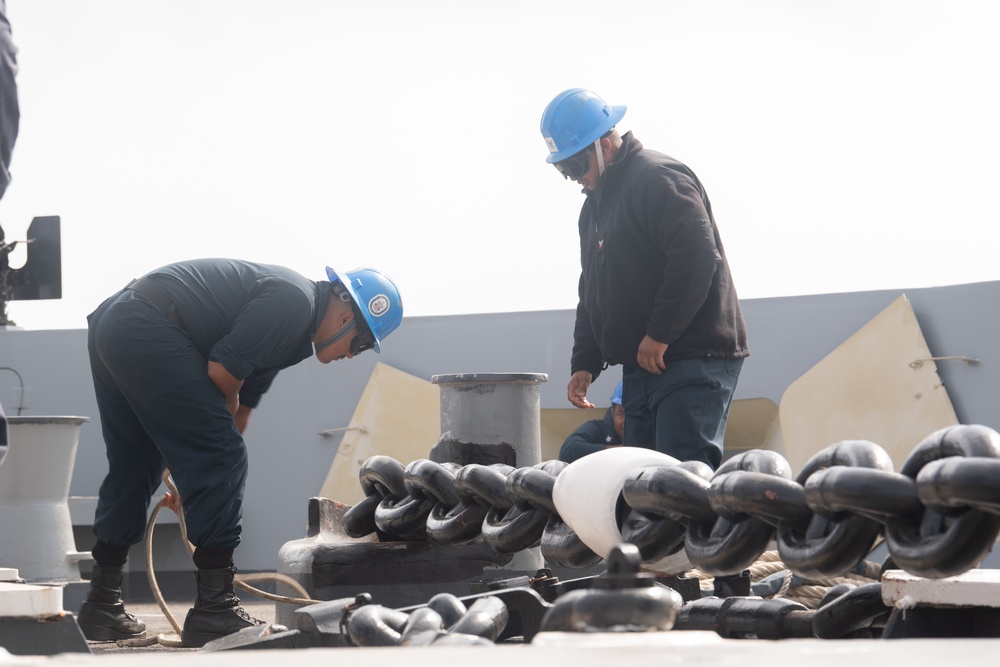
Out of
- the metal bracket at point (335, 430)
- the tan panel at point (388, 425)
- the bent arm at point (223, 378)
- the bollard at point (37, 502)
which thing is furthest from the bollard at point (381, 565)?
the metal bracket at point (335, 430)

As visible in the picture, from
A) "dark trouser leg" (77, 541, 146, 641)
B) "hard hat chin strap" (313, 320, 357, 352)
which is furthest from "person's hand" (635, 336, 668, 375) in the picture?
"dark trouser leg" (77, 541, 146, 641)

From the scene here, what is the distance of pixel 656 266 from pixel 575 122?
0.59 metres

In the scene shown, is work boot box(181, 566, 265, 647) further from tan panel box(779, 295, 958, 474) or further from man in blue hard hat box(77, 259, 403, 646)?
tan panel box(779, 295, 958, 474)

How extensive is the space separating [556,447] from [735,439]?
1.07 meters

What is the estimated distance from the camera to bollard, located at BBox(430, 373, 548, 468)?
12.2 feet

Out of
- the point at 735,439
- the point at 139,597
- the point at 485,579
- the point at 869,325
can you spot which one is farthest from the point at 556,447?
the point at 485,579

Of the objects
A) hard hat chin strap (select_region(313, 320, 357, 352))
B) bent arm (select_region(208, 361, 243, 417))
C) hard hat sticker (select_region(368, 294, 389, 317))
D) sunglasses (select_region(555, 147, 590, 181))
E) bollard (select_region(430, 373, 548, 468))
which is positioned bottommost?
bollard (select_region(430, 373, 548, 468))

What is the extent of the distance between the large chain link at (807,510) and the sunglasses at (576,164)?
1.91m

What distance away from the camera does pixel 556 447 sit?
6.89 metres

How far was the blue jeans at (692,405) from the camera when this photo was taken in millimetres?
3611

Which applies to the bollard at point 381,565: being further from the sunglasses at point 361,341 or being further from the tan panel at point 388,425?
the tan panel at point 388,425

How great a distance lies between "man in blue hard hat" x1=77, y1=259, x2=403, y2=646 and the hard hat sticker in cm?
5

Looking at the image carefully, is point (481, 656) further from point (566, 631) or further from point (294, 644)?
point (294, 644)

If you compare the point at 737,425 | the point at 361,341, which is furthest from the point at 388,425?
the point at 361,341
